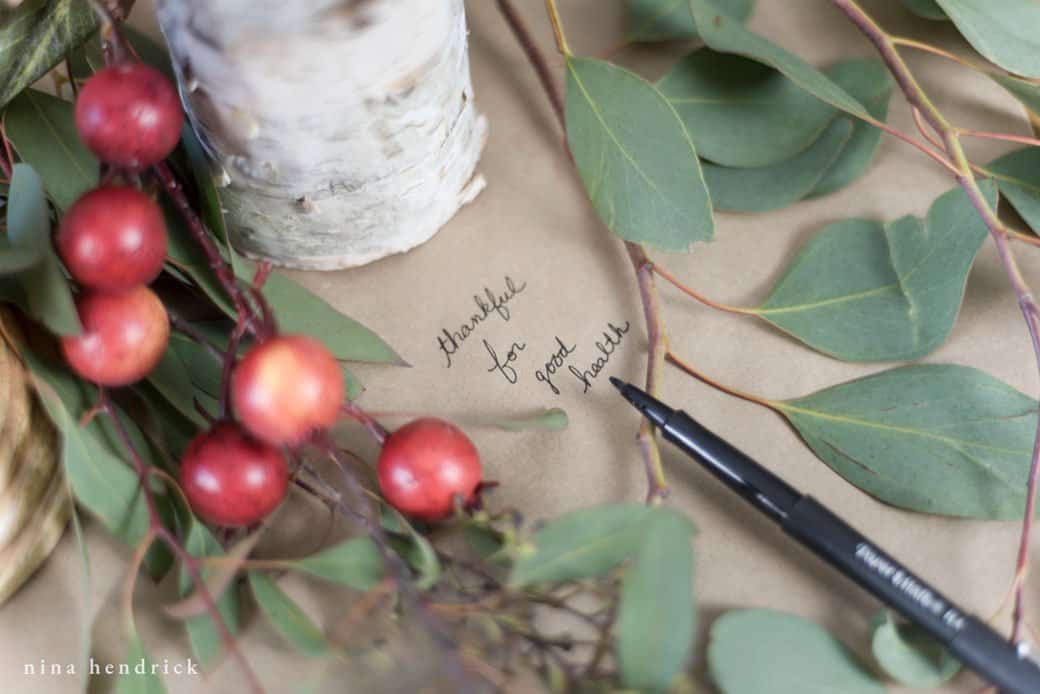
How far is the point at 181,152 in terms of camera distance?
43 centimetres

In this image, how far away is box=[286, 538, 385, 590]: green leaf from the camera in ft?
1.05

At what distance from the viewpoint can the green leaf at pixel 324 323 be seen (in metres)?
0.41

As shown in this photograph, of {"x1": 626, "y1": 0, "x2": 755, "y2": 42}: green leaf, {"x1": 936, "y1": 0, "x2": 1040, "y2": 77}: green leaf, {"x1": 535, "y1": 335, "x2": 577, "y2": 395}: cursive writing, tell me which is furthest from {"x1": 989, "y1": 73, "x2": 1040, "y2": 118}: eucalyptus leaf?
{"x1": 535, "y1": 335, "x2": 577, "y2": 395}: cursive writing

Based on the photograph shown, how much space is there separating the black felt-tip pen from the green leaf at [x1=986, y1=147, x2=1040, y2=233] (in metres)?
0.19

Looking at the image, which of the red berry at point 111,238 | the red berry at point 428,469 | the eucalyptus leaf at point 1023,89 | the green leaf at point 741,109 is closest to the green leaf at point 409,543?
the red berry at point 428,469

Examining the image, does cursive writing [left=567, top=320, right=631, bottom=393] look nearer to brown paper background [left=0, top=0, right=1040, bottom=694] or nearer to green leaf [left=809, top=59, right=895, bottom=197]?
brown paper background [left=0, top=0, right=1040, bottom=694]

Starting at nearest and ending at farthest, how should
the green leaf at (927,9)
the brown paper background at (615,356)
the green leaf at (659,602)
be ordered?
the green leaf at (659,602), the brown paper background at (615,356), the green leaf at (927,9)

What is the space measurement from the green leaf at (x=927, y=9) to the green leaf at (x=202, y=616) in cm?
42

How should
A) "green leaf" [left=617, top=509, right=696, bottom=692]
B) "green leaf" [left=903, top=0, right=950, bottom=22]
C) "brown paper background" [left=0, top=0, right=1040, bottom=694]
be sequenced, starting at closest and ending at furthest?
"green leaf" [left=617, top=509, right=696, bottom=692] → "brown paper background" [left=0, top=0, right=1040, bottom=694] → "green leaf" [left=903, top=0, right=950, bottom=22]

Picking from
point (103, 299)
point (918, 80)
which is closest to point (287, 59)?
point (103, 299)

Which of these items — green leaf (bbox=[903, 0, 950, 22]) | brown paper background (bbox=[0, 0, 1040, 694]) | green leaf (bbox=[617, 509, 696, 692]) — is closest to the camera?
green leaf (bbox=[617, 509, 696, 692])

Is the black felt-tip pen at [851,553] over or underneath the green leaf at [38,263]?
underneath

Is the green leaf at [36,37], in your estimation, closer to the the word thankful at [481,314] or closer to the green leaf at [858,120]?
the the word thankful at [481,314]

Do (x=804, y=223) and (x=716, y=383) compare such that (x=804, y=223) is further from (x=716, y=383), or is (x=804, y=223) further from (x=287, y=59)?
(x=287, y=59)
